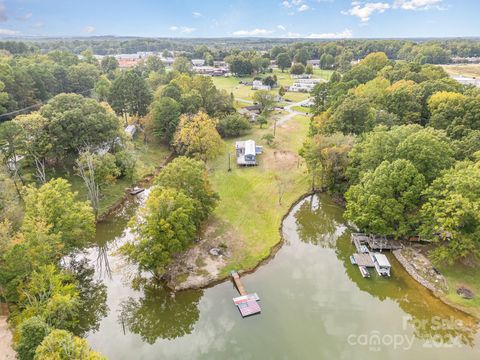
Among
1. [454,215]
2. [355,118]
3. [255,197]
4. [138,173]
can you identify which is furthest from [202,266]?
[355,118]

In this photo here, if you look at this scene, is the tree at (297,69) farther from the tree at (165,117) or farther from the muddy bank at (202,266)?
the muddy bank at (202,266)

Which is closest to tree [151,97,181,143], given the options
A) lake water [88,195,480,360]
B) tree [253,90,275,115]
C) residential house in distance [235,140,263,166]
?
residential house in distance [235,140,263,166]

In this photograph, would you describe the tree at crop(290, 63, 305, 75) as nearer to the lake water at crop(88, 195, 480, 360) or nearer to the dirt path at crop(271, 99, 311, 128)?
the dirt path at crop(271, 99, 311, 128)

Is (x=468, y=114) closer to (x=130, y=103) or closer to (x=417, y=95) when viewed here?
(x=417, y=95)

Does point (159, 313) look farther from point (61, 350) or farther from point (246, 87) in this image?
point (246, 87)

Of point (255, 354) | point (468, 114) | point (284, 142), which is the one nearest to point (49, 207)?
point (255, 354)

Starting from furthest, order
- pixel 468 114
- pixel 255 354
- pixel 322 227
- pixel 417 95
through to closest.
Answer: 1. pixel 417 95
2. pixel 468 114
3. pixel 322 227
4. pixel 255 354

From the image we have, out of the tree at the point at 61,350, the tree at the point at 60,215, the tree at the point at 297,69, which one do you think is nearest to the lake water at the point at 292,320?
the tree at the point at 60,215
